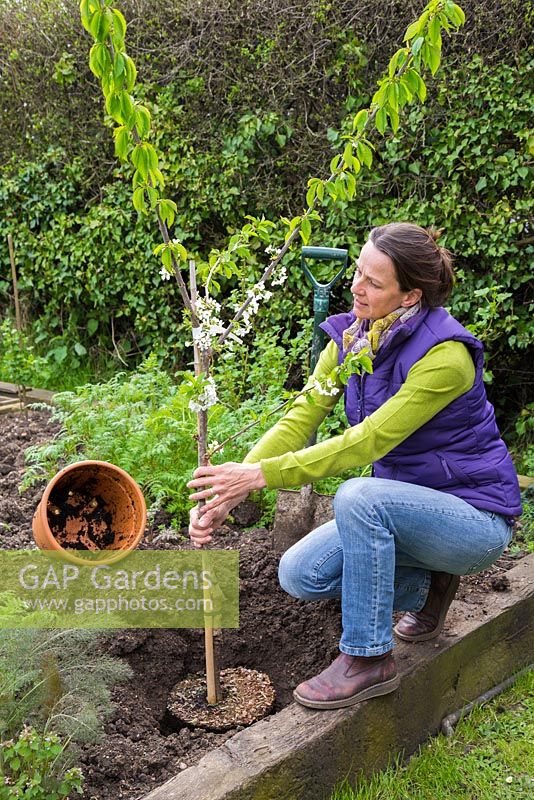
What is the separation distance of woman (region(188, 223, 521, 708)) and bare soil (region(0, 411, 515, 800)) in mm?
328

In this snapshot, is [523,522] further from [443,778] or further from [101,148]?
[101,148]

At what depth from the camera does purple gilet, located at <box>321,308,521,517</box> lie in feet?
7.70

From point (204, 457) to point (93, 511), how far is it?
3.20 feet

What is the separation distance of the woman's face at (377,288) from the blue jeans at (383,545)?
506 mm

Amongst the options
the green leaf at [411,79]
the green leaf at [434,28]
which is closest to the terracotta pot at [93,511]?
the green leaf at [411,79]

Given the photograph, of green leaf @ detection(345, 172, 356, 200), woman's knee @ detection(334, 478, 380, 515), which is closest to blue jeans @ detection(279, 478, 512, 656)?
woman's knee @ detection(334, 478, 380, 515)

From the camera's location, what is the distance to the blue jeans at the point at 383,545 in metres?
2.26

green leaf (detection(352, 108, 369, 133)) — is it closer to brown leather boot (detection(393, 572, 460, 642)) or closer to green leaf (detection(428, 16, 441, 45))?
green leaf (detection(428, 16, 441, 45))

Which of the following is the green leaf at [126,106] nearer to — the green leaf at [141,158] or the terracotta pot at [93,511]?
the green leaf at [141,158]

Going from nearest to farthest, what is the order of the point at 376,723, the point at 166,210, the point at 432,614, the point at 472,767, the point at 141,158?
the point at 141,158 → the point at 166,210 → the point at 376,723 → the point at 472,767 → the point at 432,614

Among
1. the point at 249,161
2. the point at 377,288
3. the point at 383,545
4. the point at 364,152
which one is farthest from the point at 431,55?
the point at 249,161

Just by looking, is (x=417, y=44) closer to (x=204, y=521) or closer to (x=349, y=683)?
(x=204, y=521)

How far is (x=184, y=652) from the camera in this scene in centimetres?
271

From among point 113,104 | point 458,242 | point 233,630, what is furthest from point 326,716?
point 458,242
